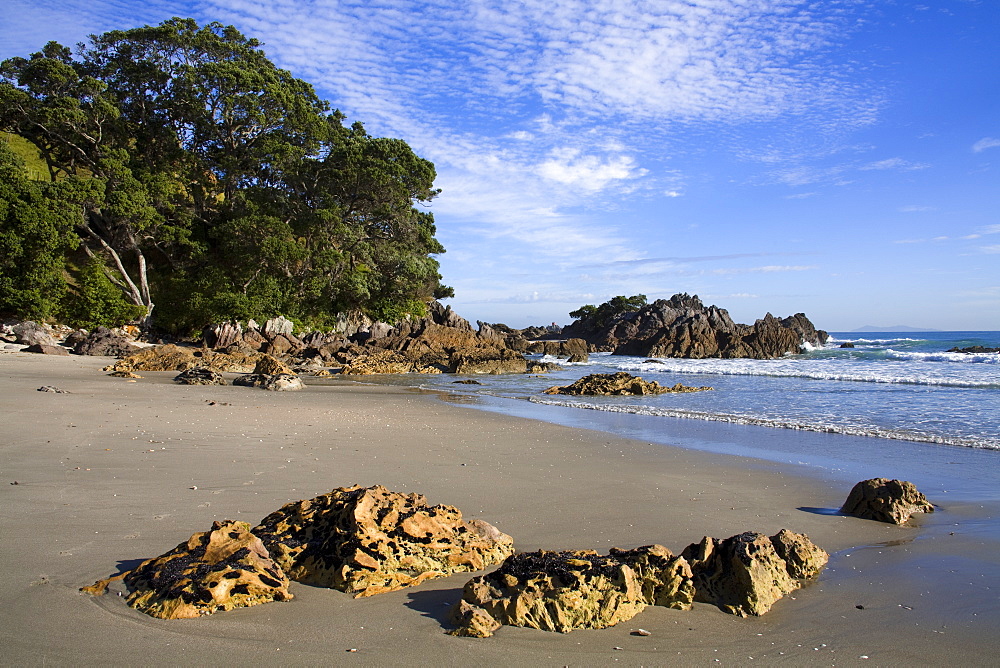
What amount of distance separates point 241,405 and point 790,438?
9.55m

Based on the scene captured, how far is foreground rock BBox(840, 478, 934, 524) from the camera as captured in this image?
4.82 m

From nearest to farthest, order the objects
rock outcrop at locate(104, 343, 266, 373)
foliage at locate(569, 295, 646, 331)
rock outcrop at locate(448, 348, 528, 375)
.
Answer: rock outcrop at locate(104, 343, 266, 373)
rock outcrop at locate(448, 348, 528, 375)
foliage at locate(569, 295, 646, 331)

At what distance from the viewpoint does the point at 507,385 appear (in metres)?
20.5

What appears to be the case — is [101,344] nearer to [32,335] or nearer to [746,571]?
[32,335]

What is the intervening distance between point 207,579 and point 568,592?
5.62ft

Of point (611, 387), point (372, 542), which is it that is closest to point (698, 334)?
point (611, 387)

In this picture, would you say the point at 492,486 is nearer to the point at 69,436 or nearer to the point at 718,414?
the point at 69,436

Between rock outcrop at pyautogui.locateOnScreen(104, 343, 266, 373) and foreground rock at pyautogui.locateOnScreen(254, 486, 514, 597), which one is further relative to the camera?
rock outcrop at pyautogui.locateOnScreen(104, 343, 266, 373)

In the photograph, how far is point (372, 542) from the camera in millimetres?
3266

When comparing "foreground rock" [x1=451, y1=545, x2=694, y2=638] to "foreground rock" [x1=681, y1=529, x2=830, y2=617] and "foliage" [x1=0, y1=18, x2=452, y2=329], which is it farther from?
"foliage" [x1=0, y1=18, x2=452, y2=329]

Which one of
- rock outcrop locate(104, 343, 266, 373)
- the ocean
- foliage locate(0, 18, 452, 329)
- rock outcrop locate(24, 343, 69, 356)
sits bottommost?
the ocean

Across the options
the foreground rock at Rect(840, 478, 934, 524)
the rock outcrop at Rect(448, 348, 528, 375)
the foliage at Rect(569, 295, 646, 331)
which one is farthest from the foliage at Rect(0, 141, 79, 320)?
the foliage at Rect(569, 295, 646, 331)

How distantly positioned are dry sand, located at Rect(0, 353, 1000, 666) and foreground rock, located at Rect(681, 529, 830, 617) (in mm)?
86

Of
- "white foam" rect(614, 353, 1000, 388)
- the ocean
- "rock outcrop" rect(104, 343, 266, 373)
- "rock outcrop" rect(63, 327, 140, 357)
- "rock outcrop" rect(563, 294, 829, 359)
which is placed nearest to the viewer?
the ocean
